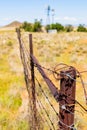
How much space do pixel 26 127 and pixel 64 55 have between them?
18127 mm

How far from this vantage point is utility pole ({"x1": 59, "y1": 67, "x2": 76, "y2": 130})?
4.19 metres

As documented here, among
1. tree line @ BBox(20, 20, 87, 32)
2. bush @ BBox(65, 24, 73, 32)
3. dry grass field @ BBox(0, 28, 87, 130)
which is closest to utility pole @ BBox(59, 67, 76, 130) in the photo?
dry grass field @ BBox(0, 28, 87, 130)

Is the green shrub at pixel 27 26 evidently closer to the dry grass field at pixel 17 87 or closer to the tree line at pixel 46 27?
the tree line at pixel 46 27

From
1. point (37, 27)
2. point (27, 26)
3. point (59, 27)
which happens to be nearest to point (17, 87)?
point (37, 27)

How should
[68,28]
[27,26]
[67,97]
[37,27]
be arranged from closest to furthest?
[67,97], [37,27], [27,26], [68,28]

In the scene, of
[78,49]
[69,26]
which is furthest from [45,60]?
[69,26]

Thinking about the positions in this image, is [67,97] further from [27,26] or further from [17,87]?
[27,26]

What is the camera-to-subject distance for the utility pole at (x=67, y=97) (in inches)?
165

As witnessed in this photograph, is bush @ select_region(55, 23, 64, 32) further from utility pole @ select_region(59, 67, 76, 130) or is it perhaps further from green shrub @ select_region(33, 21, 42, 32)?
utility pole @ select_region(59, 67, 76, 130)

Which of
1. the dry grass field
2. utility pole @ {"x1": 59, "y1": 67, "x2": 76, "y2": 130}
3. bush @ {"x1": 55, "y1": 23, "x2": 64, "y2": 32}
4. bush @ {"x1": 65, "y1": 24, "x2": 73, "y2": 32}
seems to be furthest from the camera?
bush @ {"x1": 65, "y1": 24, "x2": 73, "y2": 32}

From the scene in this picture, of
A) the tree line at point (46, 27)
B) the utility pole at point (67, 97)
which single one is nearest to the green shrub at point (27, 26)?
the tree line at point (46, 27)

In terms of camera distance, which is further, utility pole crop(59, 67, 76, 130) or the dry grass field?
the dry grass field

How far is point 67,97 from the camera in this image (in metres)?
4.27

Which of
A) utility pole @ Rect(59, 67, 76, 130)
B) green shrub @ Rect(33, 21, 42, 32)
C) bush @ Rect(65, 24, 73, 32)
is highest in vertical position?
utility pole @ Rect(59, 67, 76, 130)
